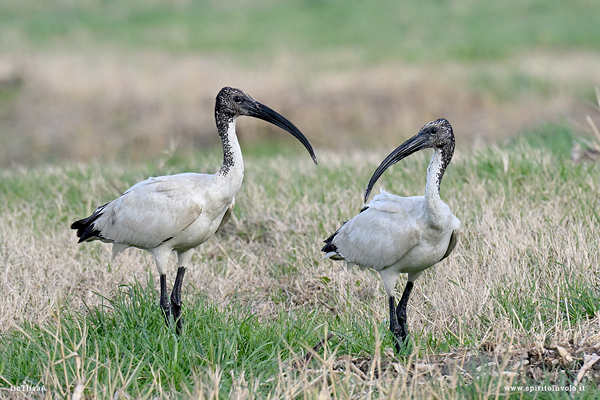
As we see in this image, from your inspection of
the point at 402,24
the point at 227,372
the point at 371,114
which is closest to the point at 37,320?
the point at 227,372

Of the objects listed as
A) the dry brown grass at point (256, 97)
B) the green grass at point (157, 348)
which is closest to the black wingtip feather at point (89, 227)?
the green grass at point (157, 348)

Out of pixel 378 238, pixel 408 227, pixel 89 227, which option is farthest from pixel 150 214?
→ pixel 408 227

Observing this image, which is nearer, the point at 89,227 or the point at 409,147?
the point at 409,147

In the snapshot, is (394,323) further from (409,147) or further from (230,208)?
(230,208)

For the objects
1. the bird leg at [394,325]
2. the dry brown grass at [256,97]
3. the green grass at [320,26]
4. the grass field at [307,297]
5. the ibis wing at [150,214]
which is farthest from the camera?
the green grass at [320,26]

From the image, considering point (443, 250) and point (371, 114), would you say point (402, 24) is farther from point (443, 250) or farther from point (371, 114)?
point (443, 250)

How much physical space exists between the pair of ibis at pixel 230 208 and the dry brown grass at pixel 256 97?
10.6 meters

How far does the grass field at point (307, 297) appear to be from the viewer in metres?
3.14

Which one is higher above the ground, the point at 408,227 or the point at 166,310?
the point at 408,227

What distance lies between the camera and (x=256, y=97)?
15852 millimetres

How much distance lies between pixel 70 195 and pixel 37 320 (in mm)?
3194

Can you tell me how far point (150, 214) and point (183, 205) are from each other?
0.83 ft

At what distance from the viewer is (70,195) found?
7.18 metres

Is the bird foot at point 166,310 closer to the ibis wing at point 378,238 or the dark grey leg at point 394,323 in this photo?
the ibis wing at point 378,238
